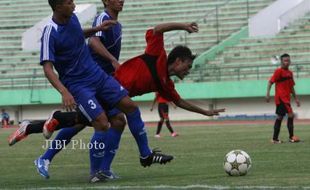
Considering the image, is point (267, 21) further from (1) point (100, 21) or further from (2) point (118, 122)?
(2) point (118, 122)

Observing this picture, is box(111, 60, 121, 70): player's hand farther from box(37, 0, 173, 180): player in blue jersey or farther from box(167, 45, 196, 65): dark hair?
box(167, 45, 196, 65): dark hair

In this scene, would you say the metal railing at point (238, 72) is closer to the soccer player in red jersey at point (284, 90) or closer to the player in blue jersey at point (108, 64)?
the soccer player in red jersey at point (284, 90)

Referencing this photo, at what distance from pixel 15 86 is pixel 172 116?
8.47 meters

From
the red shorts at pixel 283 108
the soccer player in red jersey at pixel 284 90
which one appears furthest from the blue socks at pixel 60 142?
the red shorts at pixel 283 108

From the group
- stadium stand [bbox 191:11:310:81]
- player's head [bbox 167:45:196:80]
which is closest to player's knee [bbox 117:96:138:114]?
player's head [bbox 167:45:196:80]

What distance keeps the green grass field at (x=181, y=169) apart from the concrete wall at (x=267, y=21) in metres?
22.0

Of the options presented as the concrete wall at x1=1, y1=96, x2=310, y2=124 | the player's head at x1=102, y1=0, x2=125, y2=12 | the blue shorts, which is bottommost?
the concrete wall at x1=1, y1=96, x2=310, y2=124

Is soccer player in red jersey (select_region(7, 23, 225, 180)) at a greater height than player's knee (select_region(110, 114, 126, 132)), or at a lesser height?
greater

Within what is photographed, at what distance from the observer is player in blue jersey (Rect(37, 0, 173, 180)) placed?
9.67 meters

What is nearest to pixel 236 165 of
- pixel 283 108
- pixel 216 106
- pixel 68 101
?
pixel 68 101

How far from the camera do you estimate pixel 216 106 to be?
1540 inches

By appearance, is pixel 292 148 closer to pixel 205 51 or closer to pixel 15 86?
pixel 205 51

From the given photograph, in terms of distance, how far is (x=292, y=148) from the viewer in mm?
16328

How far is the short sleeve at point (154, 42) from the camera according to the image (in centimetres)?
1041
